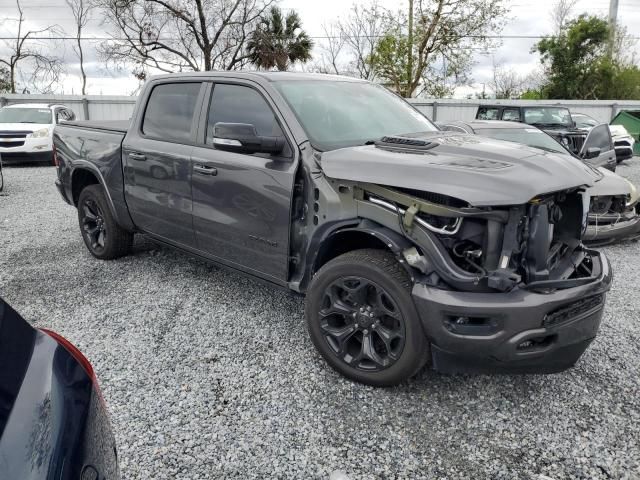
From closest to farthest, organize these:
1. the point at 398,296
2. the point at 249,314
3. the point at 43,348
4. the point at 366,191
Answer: the point at 43,348 < the point at 398,296 < the point at 366,191 < the point at 249,314

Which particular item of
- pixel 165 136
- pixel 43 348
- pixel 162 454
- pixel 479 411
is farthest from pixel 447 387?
pixel 165 136

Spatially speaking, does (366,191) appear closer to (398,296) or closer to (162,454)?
(398,296)

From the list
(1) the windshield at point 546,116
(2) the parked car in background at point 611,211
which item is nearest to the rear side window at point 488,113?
(1) the windshield at point 546,116

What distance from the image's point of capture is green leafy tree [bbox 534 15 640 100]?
1149 inches

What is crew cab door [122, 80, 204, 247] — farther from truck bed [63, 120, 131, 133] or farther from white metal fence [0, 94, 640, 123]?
white metal fence [0, 94, 640, 123]

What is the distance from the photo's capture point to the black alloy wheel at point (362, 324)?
111 inches

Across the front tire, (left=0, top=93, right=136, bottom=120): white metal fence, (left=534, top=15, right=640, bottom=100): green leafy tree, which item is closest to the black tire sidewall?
the front tire

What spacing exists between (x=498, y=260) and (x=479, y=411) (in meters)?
Answer: 0.89

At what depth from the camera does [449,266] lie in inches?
101

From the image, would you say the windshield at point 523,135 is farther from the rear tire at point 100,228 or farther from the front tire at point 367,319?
the rear tire at point 100,228

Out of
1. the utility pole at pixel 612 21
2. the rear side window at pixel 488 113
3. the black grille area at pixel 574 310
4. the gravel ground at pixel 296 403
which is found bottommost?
the gravel ground at pixel 296 403

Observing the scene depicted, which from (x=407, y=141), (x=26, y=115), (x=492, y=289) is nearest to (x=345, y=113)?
(x=407, y=141)

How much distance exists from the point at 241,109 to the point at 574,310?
99.2 inches

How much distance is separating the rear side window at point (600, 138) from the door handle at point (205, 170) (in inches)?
268
